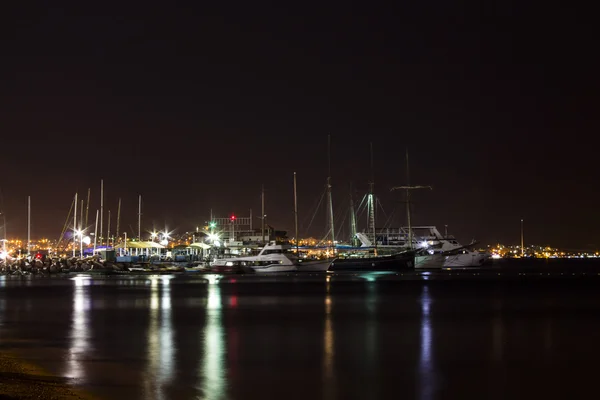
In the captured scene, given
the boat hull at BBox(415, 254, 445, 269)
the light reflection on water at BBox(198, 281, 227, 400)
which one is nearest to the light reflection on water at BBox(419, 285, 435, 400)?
the light reflection on water at BBox(198, 281, 227, 400)

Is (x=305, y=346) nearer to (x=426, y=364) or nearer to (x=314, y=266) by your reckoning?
(x=426, y=364)

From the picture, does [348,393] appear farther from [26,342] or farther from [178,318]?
[178,318]

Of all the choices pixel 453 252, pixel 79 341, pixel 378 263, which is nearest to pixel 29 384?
pixel 79 341

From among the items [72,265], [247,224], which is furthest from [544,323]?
[247,224]

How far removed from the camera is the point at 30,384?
1941 centimetres

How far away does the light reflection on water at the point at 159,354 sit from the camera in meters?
20.3

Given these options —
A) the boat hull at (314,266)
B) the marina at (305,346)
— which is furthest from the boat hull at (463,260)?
the marina at (305,346)

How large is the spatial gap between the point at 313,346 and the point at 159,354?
18.9ft

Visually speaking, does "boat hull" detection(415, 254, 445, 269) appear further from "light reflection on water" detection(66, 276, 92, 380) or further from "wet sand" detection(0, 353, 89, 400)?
"wet sand" detection(0, 353, 89, 400)

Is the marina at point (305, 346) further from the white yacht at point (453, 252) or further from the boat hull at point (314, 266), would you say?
the white yacht at point (453, 252)

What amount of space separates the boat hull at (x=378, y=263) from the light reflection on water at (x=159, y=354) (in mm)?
79293

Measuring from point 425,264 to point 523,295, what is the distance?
73.2m

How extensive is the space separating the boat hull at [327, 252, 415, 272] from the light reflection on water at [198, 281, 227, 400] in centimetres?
8382

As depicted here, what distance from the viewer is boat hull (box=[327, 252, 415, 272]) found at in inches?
4816
